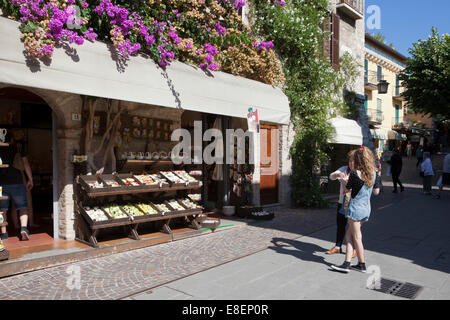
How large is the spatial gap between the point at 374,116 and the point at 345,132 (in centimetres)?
2341

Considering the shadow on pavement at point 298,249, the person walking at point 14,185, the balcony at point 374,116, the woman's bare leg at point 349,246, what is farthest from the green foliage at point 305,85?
the balcony at point 374,116

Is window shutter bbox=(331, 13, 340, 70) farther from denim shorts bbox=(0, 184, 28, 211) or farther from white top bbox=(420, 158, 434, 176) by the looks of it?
denim shorts bbox=(0, 184, 28, 211)

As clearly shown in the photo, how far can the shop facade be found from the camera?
4586 millimetres

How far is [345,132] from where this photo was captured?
1146 cm

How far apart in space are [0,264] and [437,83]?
19.9 m

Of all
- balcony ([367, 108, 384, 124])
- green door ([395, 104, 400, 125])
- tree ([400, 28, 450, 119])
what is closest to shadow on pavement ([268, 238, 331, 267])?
tree ([400, 28, 450, 119])

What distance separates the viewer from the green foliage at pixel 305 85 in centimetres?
1034

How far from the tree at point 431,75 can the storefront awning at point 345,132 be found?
8920mm

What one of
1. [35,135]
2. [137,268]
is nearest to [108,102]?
[137,268]

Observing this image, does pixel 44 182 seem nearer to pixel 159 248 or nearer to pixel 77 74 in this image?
pixel 159 248

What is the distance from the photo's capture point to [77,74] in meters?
4.77

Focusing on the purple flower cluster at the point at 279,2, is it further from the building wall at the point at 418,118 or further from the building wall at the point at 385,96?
the building wall at the point at 418,118

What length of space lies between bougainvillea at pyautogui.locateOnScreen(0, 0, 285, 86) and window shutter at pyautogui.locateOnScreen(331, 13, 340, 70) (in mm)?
3777

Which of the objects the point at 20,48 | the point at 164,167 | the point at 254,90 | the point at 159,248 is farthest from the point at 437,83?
the point at 20,48
